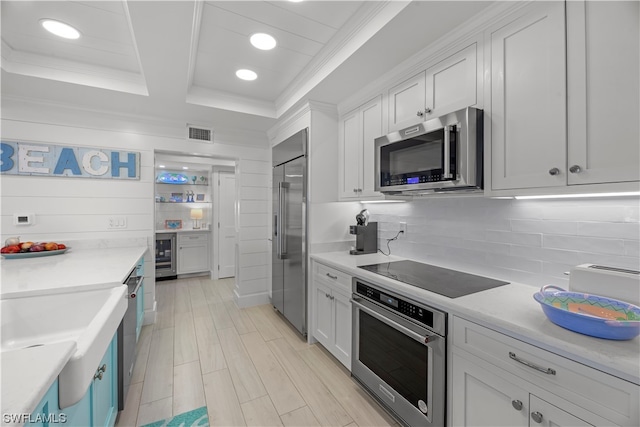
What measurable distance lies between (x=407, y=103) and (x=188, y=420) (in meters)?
2.61

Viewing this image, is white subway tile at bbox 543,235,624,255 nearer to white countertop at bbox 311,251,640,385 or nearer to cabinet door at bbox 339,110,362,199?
white countertop at bbox 311,251,640,385

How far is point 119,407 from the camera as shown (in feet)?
5.73

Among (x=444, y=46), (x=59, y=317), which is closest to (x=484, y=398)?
(x=444, y=46)

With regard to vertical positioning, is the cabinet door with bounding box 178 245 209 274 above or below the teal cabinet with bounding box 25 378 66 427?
below

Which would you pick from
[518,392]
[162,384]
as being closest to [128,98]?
[162,384]

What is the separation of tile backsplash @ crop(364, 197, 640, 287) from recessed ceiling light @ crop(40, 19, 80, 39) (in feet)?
9.26

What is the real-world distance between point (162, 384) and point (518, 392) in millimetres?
2340

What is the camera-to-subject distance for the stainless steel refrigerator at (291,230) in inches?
108

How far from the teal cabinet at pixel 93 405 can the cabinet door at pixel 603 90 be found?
1.99 metres

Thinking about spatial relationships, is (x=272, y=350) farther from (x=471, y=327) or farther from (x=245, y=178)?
(x=245, y=178)

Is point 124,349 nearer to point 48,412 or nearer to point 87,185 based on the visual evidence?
point 48,412

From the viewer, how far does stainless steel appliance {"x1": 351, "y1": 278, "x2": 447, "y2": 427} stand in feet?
4.61

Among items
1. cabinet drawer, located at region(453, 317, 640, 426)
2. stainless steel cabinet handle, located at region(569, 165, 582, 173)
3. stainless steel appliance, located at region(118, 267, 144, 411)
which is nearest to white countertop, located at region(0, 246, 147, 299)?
stainless steel appliance, located at region(118, 267, 144, 411)

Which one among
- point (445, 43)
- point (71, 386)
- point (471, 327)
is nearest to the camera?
point (71, 386)
